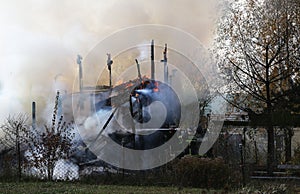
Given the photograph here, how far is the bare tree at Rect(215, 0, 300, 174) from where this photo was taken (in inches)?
640

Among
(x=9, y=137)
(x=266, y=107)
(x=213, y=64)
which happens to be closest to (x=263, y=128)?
(x=266, y=107)

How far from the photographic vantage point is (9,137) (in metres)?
12.9

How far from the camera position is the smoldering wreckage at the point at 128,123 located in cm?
1234

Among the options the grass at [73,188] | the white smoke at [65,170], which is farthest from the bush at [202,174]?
the white smoke at [65,170]

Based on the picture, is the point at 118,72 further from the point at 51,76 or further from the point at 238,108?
the point at 51,76

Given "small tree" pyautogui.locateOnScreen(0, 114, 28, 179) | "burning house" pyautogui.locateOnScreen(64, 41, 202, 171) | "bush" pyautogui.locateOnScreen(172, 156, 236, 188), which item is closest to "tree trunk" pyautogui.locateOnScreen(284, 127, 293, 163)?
"burning house" pyautogui.locateOnScreen(64, 41, 202, 171)

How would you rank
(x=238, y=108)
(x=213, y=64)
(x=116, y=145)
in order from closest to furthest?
(x=116, y=145)
(x=238, y=108)
(x=213, y=64)

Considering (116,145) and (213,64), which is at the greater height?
(213,64)

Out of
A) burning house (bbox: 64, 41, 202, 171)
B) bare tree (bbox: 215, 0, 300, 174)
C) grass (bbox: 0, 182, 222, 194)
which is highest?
bare tree (bbox: 215, 0, 300, 174)

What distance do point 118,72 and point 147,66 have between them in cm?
87

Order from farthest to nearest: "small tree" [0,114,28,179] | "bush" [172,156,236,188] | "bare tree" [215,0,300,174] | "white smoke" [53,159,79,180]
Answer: "bare tree" [215,0,300,174] → "small tree" [0,114,28,179] → "white smoke" [53,159,79,180] → "bush" [172,156,236,188]

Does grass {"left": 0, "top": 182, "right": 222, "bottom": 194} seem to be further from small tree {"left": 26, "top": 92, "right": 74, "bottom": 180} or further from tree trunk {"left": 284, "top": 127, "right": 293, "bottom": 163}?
A: tree trunk {"left": 284, "top": 127, "right": 293, "bottom": 163}

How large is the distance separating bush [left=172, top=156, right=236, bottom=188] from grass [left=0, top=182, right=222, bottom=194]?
763 millimetres

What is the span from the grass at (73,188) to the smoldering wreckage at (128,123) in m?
2.01
